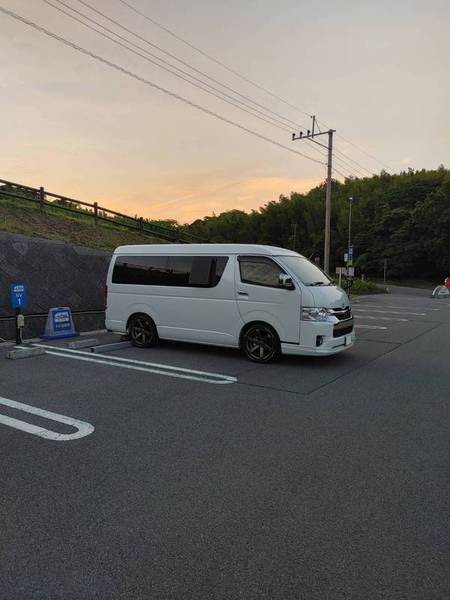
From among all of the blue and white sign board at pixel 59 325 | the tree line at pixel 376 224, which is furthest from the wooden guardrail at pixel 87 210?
the tree line at pixel 376 224

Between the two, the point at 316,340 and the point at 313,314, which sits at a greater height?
the point at 313,314

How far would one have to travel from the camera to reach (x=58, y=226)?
53.2ft

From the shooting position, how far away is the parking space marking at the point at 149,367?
671cm

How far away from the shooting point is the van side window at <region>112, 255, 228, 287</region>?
8.35 m

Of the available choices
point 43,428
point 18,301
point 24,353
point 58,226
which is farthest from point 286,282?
point 58,226

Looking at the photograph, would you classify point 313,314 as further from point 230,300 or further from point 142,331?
point 142,331

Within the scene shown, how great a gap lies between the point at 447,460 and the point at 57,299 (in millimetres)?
9837

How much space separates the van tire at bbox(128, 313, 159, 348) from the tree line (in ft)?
182

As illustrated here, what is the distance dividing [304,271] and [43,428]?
16.4 ft

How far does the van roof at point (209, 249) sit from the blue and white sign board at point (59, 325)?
78.0 inches

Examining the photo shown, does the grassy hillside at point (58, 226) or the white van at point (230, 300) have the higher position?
the grassy hillside at point (58, 226)

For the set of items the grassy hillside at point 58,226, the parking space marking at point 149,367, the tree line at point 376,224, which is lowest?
the parking space marking at point 149,367

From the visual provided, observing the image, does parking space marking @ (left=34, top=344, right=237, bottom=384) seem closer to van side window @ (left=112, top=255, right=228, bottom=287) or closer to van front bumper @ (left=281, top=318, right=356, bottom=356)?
van front bumper @ (left=281, top=318, right=356, bottom=356)

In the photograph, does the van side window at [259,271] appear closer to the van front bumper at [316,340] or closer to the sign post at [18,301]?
the van front bumper at [316,340]
